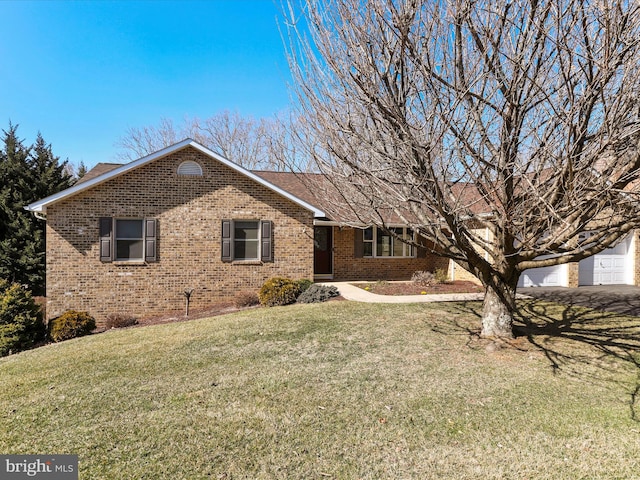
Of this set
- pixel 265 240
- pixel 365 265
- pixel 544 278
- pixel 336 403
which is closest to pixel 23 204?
pixel 265 240

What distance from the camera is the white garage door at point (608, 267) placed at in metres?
13.7

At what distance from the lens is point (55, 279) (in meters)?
10.4

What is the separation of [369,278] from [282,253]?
4.58 m

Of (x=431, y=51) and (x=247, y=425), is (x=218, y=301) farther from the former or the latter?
(x=431, y=51)

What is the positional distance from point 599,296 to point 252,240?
10.8 m

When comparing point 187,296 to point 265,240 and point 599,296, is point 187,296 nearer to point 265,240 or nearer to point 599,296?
point 265,240

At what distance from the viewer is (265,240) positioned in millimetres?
12016

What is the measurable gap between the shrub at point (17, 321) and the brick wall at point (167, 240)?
1.48 metres

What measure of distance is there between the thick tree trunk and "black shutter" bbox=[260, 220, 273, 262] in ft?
22.6

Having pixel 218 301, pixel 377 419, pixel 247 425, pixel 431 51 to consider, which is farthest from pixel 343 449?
pixel 218 301

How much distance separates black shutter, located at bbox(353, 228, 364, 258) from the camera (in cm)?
1512

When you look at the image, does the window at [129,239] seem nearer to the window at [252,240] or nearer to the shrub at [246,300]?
the window at [252,240]

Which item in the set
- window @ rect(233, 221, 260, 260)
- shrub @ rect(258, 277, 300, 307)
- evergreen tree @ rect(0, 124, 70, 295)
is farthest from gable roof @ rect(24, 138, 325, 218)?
evergreen tree @ rect(0, 124, 70, 295)

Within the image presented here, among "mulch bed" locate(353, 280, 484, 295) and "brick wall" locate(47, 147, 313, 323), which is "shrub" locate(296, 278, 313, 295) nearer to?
"brick wall" locate(47, 147, 313, 323)
